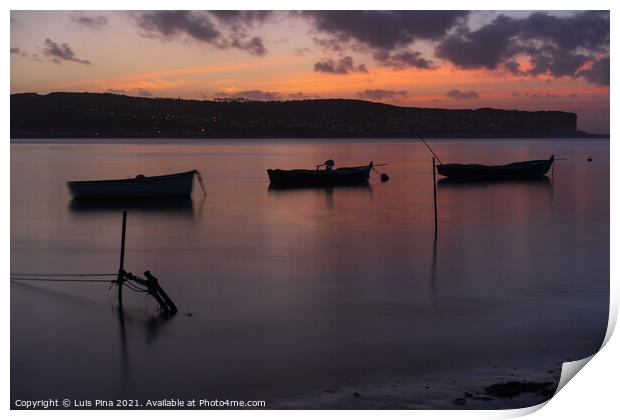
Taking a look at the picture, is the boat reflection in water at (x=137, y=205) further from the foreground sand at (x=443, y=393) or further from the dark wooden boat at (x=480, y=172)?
the foreground sand at (x=443, y=393)

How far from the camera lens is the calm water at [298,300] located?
6742 millimetres

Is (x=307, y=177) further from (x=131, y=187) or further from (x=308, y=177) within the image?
(x=131, y=187)

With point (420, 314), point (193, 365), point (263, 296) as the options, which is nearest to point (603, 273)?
point (420, 314)

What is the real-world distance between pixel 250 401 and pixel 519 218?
514 inches

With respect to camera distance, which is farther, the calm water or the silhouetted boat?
the silhouetted boat

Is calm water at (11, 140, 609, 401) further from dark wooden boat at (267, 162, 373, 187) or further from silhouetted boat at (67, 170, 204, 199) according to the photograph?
dark wooden boat at (267, 162, 373, 187)

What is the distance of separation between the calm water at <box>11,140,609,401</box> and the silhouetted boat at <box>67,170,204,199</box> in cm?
150

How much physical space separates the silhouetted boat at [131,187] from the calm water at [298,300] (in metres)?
1.50

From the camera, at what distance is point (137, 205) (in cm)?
2002

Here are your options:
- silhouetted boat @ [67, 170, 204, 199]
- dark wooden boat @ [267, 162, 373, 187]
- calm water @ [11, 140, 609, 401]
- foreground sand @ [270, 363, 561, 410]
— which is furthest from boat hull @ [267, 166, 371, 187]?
foreground sand @ [270, 363, 561, 410]

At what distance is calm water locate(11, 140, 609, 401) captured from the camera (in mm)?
6742

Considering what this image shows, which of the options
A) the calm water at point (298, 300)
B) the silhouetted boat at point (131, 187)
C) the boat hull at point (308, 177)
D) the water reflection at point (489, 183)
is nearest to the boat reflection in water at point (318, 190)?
the boat hull at point (308, 177)
